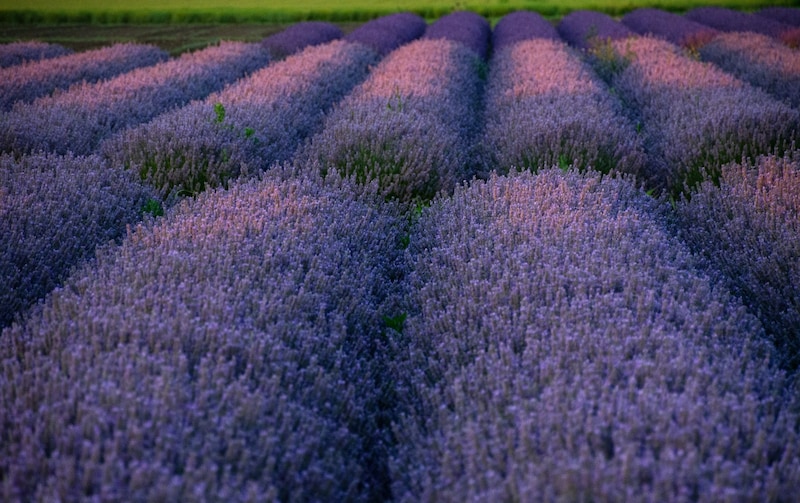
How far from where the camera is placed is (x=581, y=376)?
1.83 m

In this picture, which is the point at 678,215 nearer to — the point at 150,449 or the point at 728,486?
the point at 728,486

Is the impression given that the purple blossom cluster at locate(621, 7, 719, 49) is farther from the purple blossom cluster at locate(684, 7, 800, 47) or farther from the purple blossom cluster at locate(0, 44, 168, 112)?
the purple blossom cluster at locate(0, 44, 168, 112)

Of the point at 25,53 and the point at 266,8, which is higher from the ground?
the point at 266,8

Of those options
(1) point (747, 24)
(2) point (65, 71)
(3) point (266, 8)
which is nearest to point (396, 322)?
(2) point (65, 71)

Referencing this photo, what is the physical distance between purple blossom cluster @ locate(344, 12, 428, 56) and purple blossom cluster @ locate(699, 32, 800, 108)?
5.07 m

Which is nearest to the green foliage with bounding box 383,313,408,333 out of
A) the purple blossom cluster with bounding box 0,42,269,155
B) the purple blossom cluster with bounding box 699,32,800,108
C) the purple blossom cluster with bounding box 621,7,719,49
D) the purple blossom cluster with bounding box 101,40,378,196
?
the purple blossom cluster with bounding box 101,40,378,196

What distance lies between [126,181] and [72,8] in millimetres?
19112

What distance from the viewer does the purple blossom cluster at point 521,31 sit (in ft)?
37.6

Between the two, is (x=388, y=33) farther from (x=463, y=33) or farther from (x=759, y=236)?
(x=759, y=236)

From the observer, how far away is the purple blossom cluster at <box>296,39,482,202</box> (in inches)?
162

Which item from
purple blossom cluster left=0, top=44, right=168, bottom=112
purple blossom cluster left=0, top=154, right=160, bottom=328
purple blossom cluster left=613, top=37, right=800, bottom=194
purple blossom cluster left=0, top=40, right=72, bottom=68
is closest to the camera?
purple blossom cluster left=0, top=154, right=160, bottom=328

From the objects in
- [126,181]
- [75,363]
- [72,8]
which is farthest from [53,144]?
[72,8]

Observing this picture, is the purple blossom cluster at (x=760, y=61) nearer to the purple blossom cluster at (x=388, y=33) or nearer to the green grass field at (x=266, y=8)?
the purple blossom cluster at (x=388, y=33)

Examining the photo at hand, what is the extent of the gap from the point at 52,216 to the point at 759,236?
324cm
